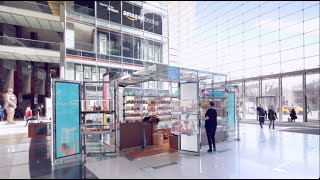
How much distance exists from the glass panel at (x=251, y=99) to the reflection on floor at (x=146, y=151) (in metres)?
12.4

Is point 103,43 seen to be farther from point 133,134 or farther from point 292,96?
point 292,96

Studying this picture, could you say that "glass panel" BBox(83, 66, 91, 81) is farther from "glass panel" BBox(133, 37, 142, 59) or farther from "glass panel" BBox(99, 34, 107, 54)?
"glass panel" BBox(133, 37, 142, 59)

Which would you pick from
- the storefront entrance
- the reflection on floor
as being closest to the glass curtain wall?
the storefront entrance

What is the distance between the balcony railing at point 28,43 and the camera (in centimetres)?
964

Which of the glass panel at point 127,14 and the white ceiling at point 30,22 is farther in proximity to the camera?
the glass panel at point 127,14

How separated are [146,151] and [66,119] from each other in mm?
2252

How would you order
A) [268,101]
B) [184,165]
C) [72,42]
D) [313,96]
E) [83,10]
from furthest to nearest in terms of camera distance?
1. [268,101]
2. [83,10]
3. [313,96]
4. [72,42]
5. [184,165]

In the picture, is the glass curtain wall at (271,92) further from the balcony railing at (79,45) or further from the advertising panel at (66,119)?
the advertising panel at (66,119)

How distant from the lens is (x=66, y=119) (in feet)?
16.5

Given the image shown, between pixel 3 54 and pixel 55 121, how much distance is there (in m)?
6.63

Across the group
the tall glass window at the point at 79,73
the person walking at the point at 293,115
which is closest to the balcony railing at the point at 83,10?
the tall glass window at the point at 79,73

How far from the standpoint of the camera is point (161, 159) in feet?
16.6

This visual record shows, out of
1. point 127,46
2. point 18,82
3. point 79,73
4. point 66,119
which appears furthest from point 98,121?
point 127,46

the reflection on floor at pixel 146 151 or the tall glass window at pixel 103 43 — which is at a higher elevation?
the tall glass window at pixel 103 43
